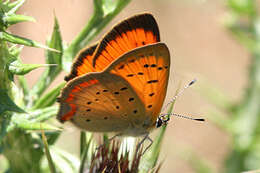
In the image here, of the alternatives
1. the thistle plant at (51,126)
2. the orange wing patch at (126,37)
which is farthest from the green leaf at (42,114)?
the orange wing patch at (126,37)

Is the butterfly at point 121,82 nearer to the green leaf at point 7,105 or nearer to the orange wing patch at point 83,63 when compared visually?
the orange wing patch at point 83,63

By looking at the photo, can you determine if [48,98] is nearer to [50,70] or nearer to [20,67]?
[50,70]

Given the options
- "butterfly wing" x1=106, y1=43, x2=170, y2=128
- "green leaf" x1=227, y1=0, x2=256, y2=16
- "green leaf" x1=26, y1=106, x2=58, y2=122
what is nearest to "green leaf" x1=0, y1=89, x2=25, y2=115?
"green leaf" x1=26, y1=106, x2=58, y2=122

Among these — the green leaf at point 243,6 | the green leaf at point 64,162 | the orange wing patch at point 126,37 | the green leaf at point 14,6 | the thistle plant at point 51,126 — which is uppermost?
the green leaf at point 243,6

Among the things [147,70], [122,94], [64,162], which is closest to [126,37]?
[147,70]

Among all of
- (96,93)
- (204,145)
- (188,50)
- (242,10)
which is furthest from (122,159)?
A: (188,50)

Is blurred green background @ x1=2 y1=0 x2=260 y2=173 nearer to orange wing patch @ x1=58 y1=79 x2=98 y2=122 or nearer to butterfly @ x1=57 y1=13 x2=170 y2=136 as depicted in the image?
butterfly @ x1=57 y1=13 x2=170 y2=136

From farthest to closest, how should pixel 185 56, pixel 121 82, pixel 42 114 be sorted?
pixel 185 56 < pixel 121 82 < pixel 42 114
